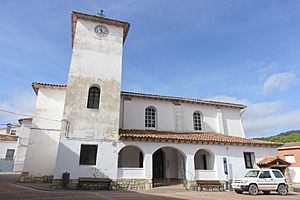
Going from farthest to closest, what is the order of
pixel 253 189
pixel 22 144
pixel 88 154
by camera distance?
pixel 22 144
pixel 88 154
pixel 253 189

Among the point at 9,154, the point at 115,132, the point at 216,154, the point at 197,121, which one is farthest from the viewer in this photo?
the point at 9,154

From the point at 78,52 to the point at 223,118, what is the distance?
49.5 feet

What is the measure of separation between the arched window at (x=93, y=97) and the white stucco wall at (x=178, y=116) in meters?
2.67

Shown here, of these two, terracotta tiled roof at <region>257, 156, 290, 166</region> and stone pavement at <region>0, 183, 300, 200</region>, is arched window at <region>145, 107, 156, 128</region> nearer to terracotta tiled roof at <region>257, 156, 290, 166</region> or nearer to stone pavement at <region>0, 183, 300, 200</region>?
stone pavement at <region>0, 183, 300, 200</region>

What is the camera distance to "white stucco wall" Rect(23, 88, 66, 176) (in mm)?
17594

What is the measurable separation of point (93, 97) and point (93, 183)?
20.2 ft

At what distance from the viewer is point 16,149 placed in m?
31.5

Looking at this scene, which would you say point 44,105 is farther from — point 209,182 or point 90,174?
point 209,182

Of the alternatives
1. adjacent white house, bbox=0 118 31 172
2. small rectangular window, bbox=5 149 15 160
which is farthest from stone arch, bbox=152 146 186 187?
small rectangular window, bbox=5 149 15 160

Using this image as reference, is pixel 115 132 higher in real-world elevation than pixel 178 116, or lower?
lower

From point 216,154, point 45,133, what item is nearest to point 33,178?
point 45,133

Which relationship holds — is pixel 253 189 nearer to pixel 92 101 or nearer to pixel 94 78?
pixel 92 101

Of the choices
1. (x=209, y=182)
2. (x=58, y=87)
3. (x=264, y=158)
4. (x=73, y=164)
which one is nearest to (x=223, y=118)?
(x=264, y=158)

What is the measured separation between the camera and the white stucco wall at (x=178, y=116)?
18.7 metres
